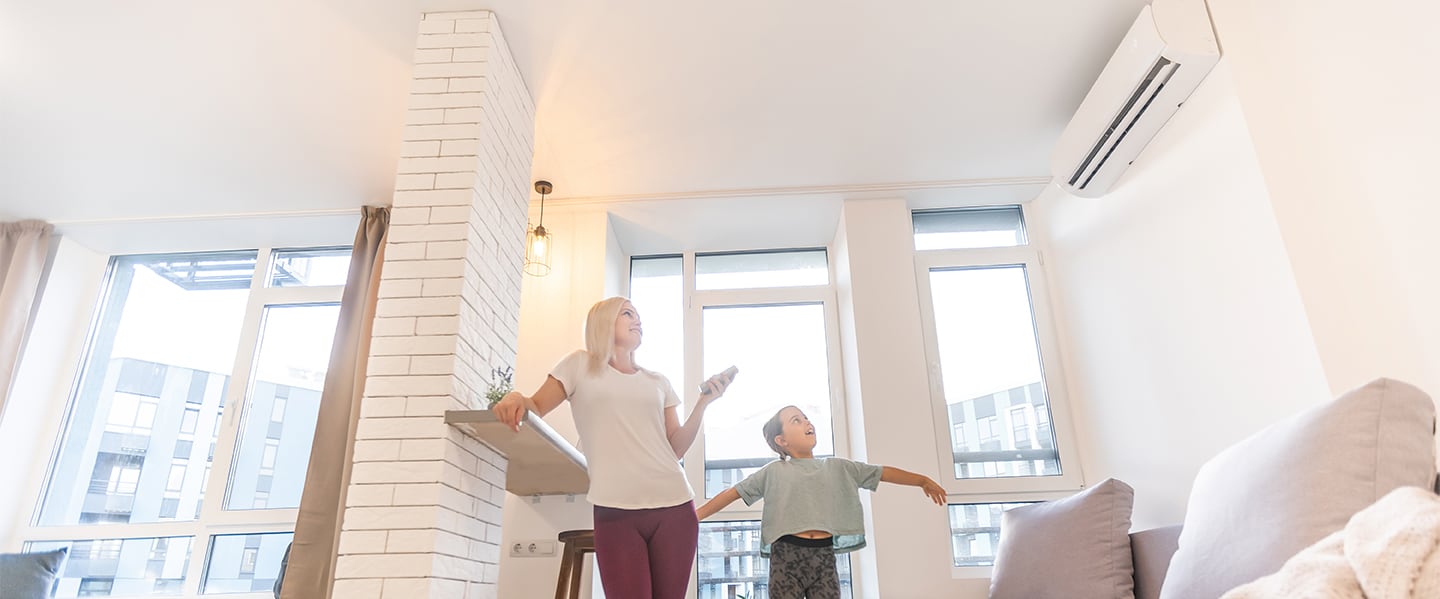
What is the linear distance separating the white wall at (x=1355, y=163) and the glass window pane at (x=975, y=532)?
1970mm

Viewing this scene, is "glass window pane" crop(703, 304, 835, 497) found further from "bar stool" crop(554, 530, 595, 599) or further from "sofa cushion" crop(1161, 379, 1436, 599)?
"sofa cushion" crop(1161, 379, 1436, 599)

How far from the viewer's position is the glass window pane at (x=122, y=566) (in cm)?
391

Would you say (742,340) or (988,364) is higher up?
(742,340)

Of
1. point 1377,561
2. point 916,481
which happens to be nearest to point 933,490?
point 916,481

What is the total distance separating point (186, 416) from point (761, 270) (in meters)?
3.35

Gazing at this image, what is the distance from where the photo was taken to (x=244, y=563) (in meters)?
3.98

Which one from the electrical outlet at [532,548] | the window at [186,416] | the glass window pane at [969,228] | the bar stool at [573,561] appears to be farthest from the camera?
the glass window pane at [969,228]

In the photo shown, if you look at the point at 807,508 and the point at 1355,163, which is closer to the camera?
the point at 1355,163

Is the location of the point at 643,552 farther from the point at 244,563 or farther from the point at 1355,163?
the point at 244,563

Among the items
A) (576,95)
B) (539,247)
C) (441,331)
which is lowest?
(441,331)

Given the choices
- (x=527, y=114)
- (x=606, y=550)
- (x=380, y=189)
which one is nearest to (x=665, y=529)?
(x=606, y=550)

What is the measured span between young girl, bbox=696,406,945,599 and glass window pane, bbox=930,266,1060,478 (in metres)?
1.16

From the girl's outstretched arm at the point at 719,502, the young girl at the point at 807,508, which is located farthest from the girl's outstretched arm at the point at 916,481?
the girl's outstretched arm at the point at 719,502

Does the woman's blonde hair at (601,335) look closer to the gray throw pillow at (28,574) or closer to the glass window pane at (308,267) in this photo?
the glass window pane at (308,267)
